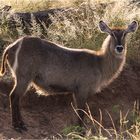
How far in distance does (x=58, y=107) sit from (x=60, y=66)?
3.68ft

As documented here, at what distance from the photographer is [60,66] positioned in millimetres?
9289

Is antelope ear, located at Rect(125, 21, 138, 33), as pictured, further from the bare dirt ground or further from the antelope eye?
the bare dirt ground

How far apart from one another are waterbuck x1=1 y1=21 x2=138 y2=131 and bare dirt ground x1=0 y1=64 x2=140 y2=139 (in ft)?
1.13

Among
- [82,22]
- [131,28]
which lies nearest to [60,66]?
[131,28]

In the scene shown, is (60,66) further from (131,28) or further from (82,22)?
(82,22)

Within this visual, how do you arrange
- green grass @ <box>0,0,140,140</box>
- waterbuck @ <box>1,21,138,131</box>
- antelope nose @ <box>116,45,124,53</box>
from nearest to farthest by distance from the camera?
waterbuck @ <box>1,21,138,131</box> → antelope nose @ <box>116,45,124,53</box> → green grass @ <box>0,0,140,140</box>

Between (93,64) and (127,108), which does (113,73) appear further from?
(127,108)

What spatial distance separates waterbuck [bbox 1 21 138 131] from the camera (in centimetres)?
905

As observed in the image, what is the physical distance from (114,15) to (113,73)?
299 centimetres

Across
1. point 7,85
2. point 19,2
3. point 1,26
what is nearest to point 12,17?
point 1,26

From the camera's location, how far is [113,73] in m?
9.70

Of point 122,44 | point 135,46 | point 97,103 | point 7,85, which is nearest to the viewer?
point 122,44

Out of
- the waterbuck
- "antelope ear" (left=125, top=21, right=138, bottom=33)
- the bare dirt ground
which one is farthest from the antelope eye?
the bare dirt ground

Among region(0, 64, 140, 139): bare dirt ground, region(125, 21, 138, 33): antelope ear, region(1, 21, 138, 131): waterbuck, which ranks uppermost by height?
region(125, 21, 138, 33): antelope ear
